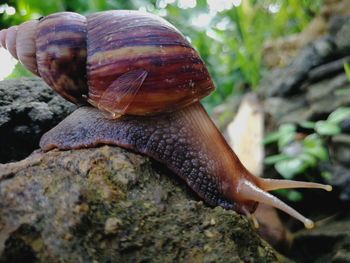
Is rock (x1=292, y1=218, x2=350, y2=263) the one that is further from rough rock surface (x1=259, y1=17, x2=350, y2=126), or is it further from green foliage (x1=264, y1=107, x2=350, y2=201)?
rough rock surface (x1=259, y1=17, x2=350, y2=126)

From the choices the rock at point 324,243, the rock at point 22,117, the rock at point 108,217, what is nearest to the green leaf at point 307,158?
the rock at point 324,243

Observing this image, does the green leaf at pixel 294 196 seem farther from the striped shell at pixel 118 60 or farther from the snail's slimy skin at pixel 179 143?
the striped shell at pixel 118 60

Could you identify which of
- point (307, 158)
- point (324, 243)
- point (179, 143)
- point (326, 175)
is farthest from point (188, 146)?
point (326, 175)

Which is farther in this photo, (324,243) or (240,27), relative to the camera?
(240,27)

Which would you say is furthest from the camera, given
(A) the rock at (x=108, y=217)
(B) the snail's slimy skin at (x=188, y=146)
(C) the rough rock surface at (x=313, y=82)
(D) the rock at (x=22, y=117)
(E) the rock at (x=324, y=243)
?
(C) the rough rock surface at (x=313, y=82)

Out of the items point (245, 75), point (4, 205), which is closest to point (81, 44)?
point (4, 205)

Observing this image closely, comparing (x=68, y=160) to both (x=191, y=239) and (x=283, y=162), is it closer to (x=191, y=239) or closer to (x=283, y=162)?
(x=191, y=239)

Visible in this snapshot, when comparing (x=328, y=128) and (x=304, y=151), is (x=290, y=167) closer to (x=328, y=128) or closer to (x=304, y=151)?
(x=304, y=151)
